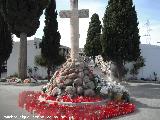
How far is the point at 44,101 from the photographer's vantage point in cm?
1611

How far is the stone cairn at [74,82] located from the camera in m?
16.7

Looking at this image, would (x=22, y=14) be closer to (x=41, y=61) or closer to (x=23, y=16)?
(x=23, y=16)

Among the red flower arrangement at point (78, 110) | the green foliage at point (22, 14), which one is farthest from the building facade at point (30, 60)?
the red flower arrangement at point (78, 110)

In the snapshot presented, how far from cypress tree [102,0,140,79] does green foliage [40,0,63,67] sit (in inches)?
411

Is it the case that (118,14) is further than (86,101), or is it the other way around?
(118,14)

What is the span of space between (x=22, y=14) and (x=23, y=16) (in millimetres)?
191

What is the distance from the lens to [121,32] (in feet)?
90.8

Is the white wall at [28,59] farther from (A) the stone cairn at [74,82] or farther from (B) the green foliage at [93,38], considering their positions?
(A) the stone cairn at [74,82]

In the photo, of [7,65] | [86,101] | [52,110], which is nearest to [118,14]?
[86,101]

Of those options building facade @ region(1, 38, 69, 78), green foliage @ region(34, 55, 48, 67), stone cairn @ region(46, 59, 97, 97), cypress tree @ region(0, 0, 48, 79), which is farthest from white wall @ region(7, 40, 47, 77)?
stone cairn @ region(46, 59, 97, 97)

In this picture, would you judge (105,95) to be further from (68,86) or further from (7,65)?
(7,65)

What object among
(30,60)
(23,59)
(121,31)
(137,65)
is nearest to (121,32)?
(121,31)

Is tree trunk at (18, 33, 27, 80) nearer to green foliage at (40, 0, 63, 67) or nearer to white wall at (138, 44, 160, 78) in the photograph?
green foliage at (40, 0, 63, 67)

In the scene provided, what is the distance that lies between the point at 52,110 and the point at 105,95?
157 inches
